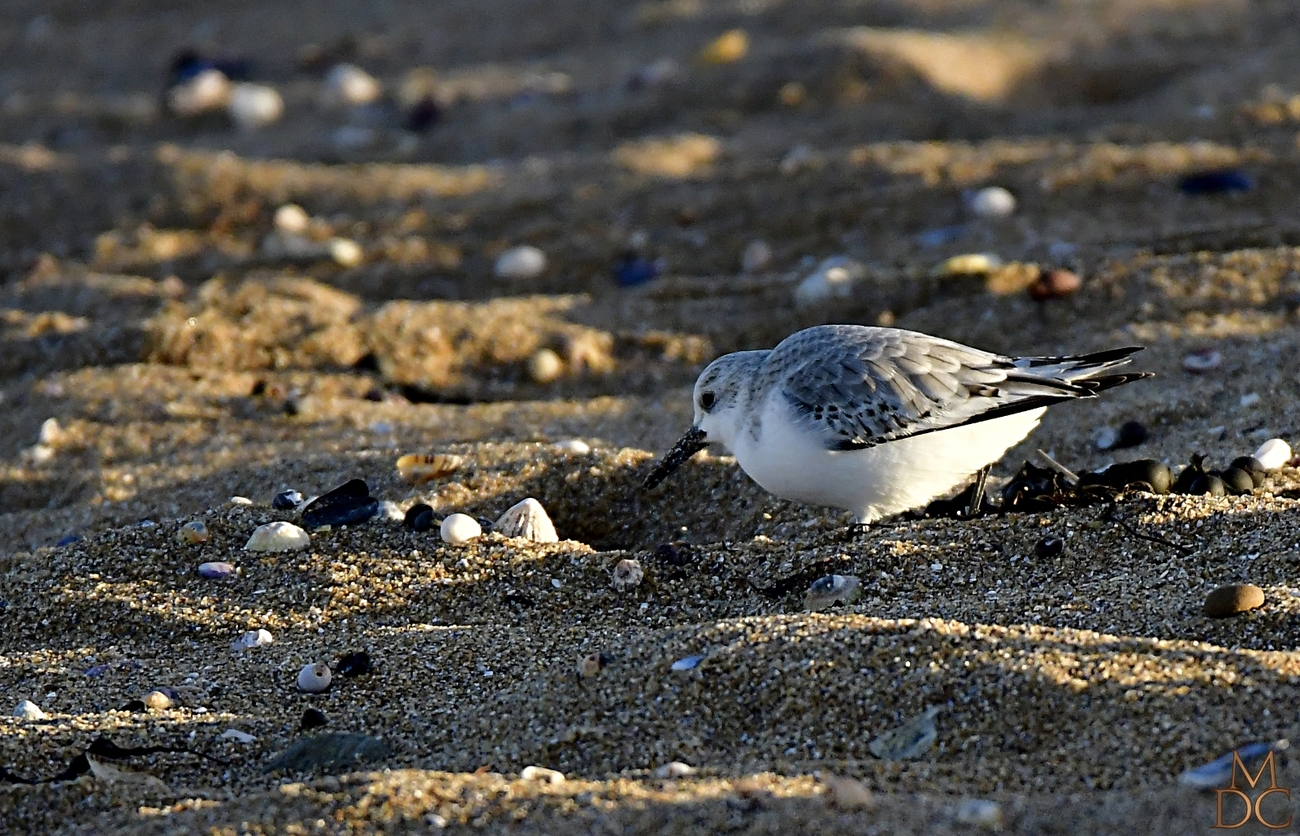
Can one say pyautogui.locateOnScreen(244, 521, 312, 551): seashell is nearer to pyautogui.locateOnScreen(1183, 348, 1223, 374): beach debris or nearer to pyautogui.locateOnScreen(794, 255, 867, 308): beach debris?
pyautogui.locateOnScreen(794, 255, 867, 308): beach debris

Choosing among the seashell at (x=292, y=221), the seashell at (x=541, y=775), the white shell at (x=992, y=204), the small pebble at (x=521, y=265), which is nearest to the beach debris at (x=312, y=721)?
the seashell at (x=541, y=775)

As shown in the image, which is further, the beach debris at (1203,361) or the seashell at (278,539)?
the beach debris at (1203,361)

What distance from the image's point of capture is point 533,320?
655 centimetres

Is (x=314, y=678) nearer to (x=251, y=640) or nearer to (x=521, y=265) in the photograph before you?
(x=251, y=640)

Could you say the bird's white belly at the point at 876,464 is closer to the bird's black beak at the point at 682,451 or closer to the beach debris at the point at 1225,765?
the bird's black beak at the point at 682,451

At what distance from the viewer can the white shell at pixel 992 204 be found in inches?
275

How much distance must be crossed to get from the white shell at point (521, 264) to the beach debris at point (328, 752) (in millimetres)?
4083

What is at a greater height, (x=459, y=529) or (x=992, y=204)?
(x=992, y=204)

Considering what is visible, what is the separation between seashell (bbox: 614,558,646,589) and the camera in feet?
13.8

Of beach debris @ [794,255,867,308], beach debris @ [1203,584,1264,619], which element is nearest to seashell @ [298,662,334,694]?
beach debris @ [1203,584,1264,619]

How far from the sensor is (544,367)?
6.29 metres

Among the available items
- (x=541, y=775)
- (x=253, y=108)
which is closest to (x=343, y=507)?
(x=541, y=775)

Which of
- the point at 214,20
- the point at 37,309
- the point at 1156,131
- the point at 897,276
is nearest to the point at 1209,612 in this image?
the point at 897,276

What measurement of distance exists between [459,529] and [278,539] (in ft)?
1.71
